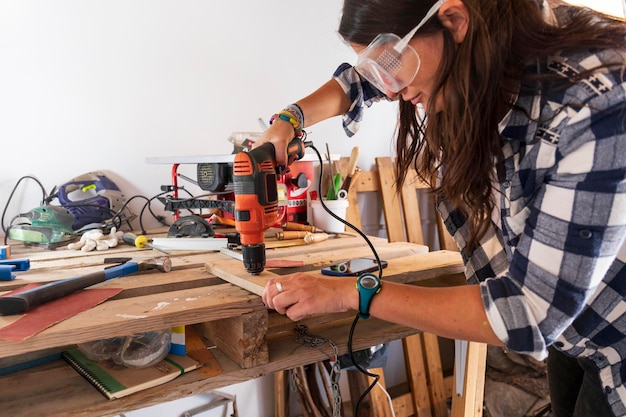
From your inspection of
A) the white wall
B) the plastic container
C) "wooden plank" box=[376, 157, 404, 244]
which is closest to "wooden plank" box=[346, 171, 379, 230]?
"wooden plank" box=[376, 157, 404, 244]

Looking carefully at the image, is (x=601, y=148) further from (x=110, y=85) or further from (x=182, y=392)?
(x=110, y=85)

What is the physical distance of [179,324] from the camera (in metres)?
0.77

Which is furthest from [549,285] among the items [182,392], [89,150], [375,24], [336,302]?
[89,150]

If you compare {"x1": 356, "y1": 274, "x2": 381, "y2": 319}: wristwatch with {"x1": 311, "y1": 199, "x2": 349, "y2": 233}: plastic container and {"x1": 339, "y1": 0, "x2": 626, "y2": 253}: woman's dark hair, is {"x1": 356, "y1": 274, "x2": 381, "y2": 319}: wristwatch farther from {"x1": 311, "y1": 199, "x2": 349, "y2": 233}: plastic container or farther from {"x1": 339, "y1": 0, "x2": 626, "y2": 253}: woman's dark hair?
{"x1": 311, "y1": 199, "x2": 349, "y2": 233}: plastic container

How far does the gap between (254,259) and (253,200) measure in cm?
12

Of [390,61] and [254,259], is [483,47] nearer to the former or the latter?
[390,61]

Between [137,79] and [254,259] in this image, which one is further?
[137,79]

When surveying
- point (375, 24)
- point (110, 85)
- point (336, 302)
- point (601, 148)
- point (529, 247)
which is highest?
point (110, 85)

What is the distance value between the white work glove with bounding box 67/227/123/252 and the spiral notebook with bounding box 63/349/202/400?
1.29 feet

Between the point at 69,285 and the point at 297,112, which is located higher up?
the point at 297,112

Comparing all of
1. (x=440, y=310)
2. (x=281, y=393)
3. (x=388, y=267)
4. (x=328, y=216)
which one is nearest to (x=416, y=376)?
(x=281, y=393)

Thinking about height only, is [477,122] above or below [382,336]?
above

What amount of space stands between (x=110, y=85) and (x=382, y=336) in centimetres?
121

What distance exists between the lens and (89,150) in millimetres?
1527
